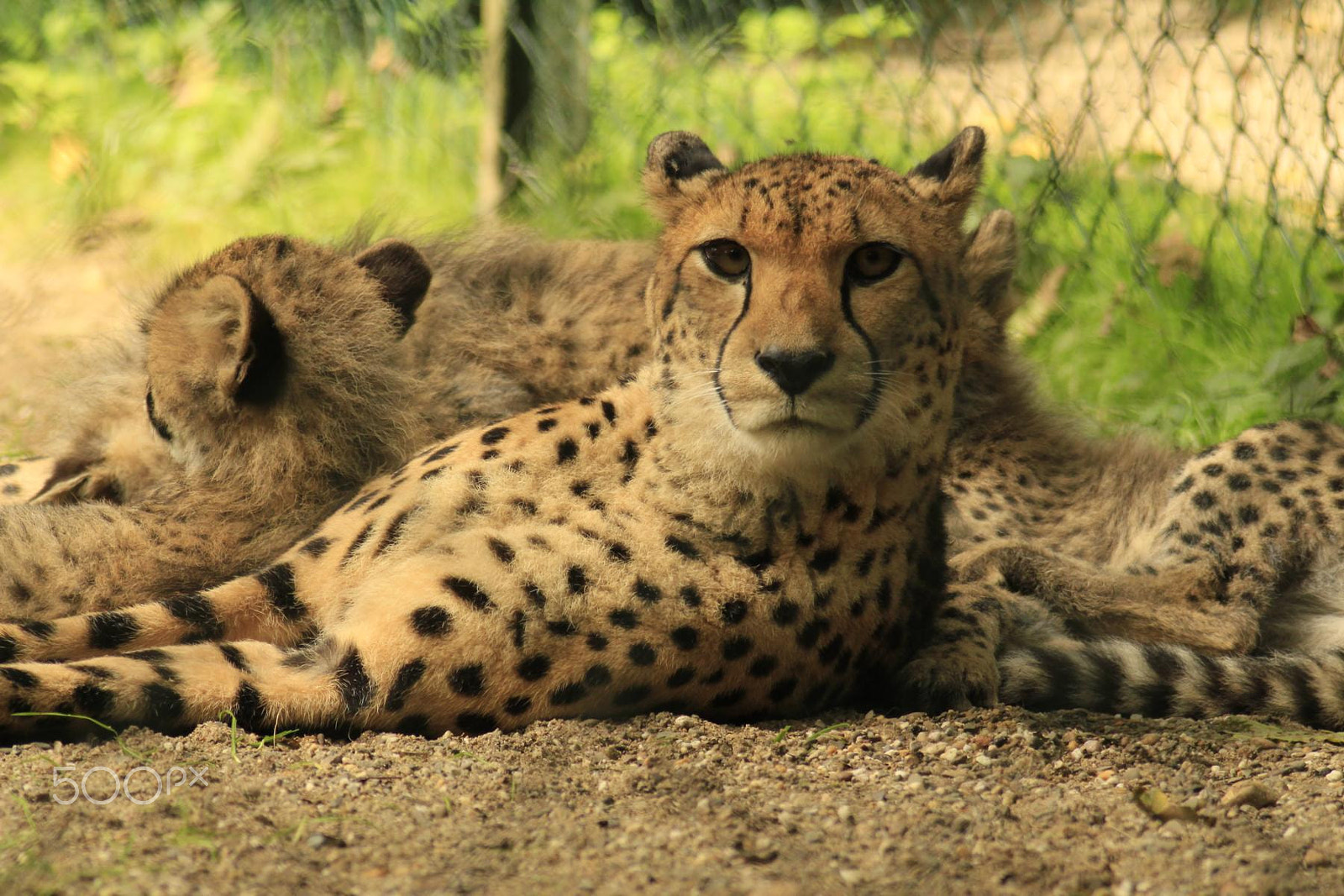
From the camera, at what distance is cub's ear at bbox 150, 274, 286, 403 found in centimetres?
367

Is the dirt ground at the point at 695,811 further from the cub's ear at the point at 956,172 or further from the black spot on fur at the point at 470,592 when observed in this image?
the cub's ear at the point at 956,172

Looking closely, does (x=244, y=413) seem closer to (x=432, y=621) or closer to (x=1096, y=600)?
(x=432, y=621)

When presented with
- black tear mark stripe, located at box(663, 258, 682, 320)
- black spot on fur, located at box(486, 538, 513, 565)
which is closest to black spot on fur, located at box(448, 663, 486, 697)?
black spot on fur, located at box(486, 538, 513, 565)

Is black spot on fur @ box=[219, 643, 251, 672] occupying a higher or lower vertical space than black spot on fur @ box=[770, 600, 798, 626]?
lower

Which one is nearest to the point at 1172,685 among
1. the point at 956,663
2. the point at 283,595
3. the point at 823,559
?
the point at 956,663

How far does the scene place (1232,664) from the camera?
143 inches

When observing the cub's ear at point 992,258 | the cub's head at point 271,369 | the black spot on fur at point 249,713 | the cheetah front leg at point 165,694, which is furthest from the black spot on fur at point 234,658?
the cub's ear at point 992,258

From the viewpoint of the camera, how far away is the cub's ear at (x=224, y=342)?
145 inches

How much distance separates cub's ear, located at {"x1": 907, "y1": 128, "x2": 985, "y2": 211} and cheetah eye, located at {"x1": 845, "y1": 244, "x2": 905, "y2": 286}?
11.5 inches

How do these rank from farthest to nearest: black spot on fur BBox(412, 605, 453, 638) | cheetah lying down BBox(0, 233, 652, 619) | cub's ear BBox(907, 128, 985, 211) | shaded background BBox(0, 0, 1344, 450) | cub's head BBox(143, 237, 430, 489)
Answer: shaded background BBox(0, 0, 1344, 450)
cub's head BBox(143, 237, 430, 489)
cheetah lying down BBox(0, 233, 652, 619)
cub's ear BBox(907, 128, 985, 211)
black spot on fur BBox(412, 605, 453, 638)

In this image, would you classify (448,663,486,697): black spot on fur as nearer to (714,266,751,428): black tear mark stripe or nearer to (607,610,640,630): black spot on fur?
(607,610,640,630): black spot on fur

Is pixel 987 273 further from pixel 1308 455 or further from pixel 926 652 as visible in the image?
pixel 926 652

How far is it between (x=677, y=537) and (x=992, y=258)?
205cm

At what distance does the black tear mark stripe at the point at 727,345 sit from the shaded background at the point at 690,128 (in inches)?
87.3
